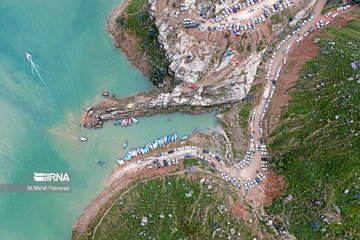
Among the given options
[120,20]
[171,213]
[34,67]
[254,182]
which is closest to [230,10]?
[120,20]

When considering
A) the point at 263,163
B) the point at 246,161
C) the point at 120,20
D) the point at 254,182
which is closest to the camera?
the point at 254,182

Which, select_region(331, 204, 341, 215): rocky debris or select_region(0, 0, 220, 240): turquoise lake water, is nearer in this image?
select_region(331, 204, 341, 215): rocky debris

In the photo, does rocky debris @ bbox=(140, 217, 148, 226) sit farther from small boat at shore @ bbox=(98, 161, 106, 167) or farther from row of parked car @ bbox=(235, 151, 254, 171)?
row of parked car @ bbox=(235, 151, 254, 171)

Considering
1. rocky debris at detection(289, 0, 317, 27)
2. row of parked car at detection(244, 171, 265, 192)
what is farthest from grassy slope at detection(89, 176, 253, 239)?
rocky debris at detection(289, 0, 317, 27)

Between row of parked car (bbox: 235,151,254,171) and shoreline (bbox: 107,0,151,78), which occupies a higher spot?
shoreline (bbox: 107,0,151,78)

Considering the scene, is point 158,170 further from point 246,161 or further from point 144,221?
point 246,161

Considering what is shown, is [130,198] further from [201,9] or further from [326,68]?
[326,68]
